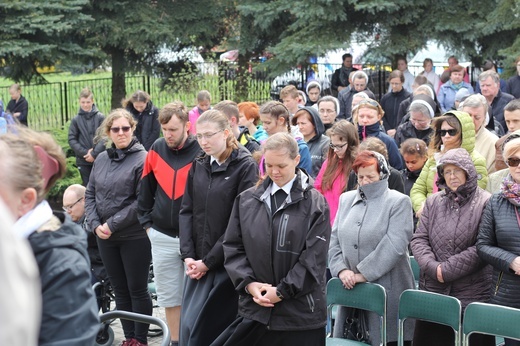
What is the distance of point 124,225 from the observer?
23.0 ft

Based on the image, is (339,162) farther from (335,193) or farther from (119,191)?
(119,191)

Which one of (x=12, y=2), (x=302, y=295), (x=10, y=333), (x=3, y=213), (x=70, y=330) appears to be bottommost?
(x=302, y=295)

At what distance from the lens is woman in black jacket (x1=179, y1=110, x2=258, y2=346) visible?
20.0 feet

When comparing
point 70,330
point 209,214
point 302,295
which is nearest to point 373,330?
point 302,295

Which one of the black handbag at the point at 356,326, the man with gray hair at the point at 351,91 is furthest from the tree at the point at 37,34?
the black handbag at the point at 356,326

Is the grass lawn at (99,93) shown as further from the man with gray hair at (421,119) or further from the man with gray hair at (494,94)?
the man with gray hair at (421,119)

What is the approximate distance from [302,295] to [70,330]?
9.59ft

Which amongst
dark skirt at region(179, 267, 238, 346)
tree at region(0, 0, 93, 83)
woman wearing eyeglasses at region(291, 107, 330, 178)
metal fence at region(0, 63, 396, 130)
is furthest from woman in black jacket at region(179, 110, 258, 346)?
metal fence at region(0, 63, 396, 130)

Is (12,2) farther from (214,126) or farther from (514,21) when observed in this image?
(214,126)

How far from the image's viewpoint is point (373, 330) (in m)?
6.00

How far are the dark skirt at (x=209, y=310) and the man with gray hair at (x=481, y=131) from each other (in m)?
2.80

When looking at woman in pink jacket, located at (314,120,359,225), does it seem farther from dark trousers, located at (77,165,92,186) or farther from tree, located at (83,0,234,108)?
tree, located at (83,0,234,108)

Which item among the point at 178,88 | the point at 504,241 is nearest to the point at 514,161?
the point at 504,241

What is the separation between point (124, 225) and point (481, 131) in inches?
134
